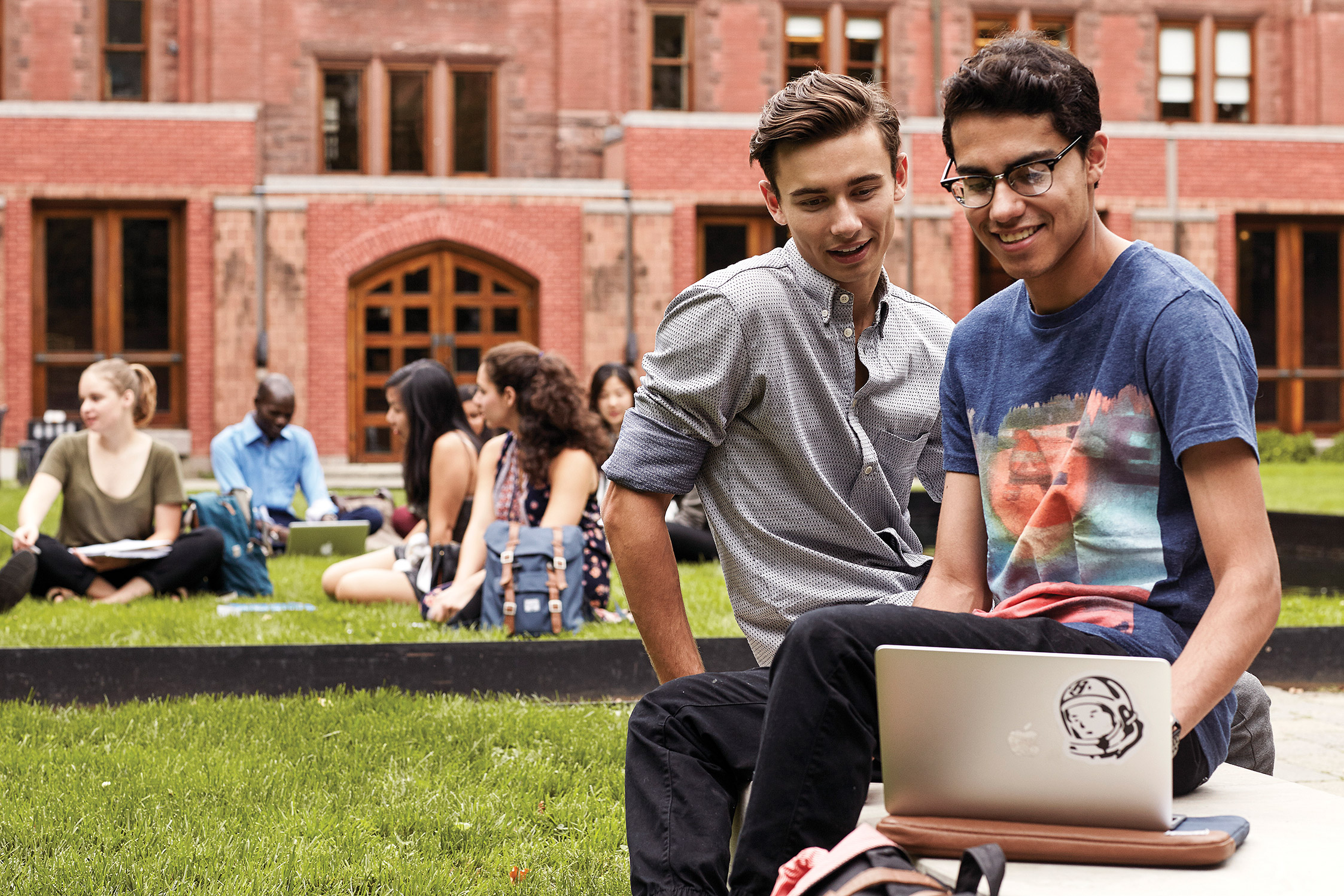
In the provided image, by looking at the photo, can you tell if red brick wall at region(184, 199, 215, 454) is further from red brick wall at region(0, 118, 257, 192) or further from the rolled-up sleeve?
the rolled-up sleeve

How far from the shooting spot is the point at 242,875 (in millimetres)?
3100

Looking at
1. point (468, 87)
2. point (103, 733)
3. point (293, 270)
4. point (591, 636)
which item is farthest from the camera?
point (468, 87)

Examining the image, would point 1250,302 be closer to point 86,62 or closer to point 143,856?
point 86,62

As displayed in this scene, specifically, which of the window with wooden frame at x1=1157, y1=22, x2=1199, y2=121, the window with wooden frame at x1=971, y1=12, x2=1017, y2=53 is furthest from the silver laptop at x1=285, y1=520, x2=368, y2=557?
the window with wooden frame at x1=1157, y1=22, x2=1199, y2=121

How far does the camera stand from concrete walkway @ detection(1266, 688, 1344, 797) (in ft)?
14.0

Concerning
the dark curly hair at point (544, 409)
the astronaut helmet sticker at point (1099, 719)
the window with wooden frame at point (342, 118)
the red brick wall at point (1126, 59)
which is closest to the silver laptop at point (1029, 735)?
the astronaut helmet sticker at point (1099, 719)

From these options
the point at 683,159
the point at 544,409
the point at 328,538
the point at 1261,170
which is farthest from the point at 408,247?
the point at 544,409

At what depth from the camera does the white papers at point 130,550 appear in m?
7.19

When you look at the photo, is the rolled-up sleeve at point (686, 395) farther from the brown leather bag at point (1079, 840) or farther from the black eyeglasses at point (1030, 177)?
the brown leather bag at point (1079, 840)

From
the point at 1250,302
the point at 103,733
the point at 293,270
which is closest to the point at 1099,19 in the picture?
the point at 1250,302

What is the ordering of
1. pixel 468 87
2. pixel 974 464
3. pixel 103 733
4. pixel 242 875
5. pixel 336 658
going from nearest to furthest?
1. pixel 974 464
2. pixel 242 875
3. pixel 103 733
4. pixel 336 658
5. pixel 468 87

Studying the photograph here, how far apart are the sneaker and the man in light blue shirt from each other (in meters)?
2.73

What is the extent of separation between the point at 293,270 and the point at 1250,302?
15.5m

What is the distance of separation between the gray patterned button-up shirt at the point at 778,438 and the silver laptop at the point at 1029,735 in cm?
80
